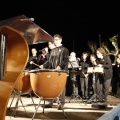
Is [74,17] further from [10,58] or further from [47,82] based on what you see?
[10,58]

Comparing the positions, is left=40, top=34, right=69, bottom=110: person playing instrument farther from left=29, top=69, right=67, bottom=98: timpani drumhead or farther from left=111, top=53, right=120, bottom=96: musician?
left=111, top=53, right=120, bottom=96: musician

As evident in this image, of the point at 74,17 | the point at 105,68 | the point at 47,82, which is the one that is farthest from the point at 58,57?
the point at 74,17

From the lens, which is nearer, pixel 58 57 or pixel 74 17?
pixel 58 57

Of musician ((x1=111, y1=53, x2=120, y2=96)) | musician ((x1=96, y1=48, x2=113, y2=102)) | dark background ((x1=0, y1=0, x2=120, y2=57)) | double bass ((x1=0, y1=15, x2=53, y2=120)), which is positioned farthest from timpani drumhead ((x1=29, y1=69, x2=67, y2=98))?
dark background ((x1=0, y1=0, x2=120, y2=57))

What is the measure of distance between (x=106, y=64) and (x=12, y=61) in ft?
18.1

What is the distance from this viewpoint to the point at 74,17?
25844 millimetres

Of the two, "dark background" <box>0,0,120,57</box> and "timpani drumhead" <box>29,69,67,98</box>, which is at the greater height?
"dark background" <box>0,0,120,57</box>

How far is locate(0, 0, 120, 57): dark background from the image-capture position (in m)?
22.2

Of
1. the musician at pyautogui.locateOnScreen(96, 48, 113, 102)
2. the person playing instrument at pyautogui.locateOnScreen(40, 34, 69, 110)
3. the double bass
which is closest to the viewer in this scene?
the double bass

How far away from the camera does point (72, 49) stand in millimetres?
27203

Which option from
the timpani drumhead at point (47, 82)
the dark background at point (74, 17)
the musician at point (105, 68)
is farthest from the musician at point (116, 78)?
the dark background at point (74, 17)

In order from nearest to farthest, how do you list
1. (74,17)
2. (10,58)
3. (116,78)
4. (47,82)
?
1. (10,58)
2. (47,82)
3. (116,78)
4. (74,17)

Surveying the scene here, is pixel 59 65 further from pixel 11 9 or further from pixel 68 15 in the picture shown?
pixel 68 15

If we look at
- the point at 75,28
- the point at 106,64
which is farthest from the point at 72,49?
the point at 106,64
